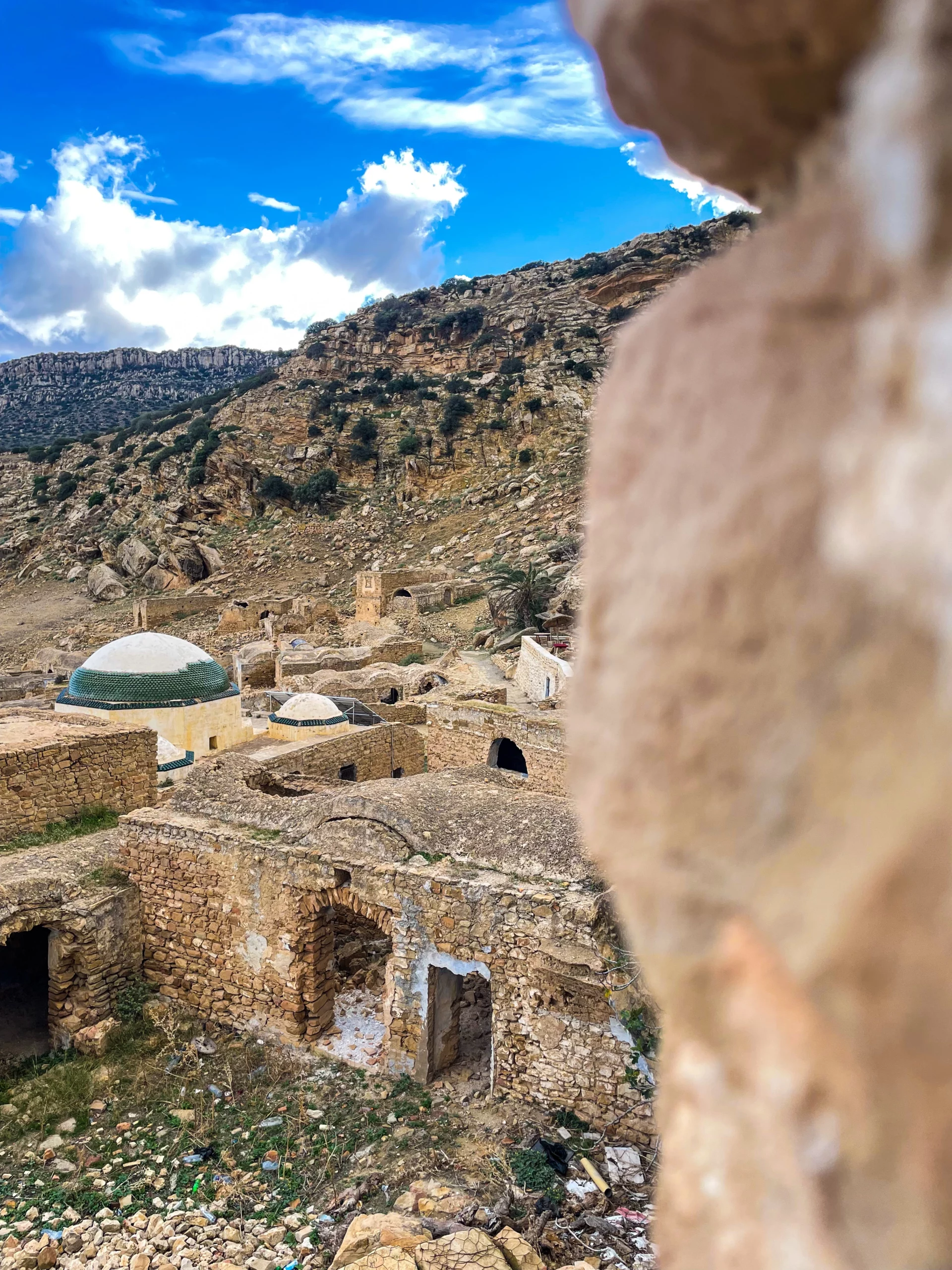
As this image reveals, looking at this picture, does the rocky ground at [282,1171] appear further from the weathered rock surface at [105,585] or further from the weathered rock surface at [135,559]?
the weathered rock surface at [135,559]

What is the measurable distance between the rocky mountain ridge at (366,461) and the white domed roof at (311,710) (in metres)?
15.7

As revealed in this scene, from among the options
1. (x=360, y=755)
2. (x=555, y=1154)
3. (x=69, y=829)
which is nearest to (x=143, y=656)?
(x=360, y=755)

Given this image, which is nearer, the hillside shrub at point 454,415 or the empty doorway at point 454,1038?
the empty doorway at point 454,1038

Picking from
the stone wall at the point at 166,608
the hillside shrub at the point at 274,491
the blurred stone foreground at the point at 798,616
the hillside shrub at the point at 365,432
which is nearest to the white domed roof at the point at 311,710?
the blurred stone foreground at the point at 798,616

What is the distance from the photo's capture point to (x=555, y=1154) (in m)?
5.12

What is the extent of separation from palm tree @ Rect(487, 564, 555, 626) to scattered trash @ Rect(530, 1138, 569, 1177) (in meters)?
16.5

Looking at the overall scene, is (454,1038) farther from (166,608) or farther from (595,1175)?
(166,608)

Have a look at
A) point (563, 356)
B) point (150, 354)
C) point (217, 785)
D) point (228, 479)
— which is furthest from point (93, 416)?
point (217, 785)

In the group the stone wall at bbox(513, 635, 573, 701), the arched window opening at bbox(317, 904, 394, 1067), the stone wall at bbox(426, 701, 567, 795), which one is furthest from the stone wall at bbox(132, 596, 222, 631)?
the arched window opening at bbox(317, 904, 394, 1067)

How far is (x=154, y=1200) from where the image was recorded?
198 inches

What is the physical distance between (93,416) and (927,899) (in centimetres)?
8115

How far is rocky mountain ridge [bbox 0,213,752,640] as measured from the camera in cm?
3594

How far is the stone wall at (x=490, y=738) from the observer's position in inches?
470

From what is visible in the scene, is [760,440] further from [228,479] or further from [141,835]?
[228,479]
